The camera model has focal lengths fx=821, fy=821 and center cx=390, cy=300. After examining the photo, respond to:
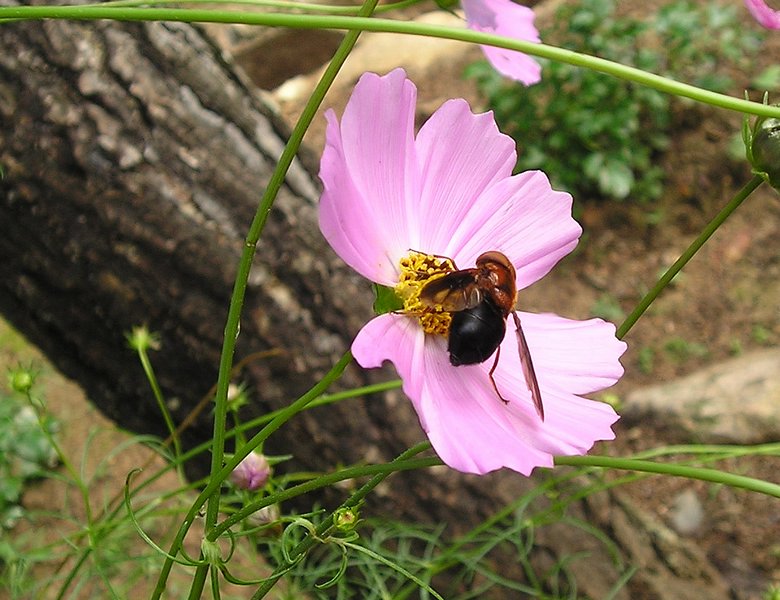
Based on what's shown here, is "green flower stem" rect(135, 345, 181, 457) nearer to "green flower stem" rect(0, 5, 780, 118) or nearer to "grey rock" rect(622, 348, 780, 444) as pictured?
"green flower stem" rect(0, 5, 780, 118)

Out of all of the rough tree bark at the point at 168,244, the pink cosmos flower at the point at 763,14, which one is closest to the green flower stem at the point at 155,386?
the rough tree bark at the point at 168,244

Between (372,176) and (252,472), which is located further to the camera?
(252,472)

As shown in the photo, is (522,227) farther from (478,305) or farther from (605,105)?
(605,105)

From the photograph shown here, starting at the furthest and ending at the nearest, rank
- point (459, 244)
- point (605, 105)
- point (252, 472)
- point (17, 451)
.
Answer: point (605, 105)
point (17, 451)
point (252, 472)
point (459, 244)

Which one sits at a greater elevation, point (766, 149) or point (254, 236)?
point (254, 236)

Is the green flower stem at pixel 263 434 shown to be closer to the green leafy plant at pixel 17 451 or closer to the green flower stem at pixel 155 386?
the green flower stem at pixel 155 386

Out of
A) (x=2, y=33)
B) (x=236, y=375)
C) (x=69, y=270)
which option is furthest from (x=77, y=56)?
(x=236, y=375)

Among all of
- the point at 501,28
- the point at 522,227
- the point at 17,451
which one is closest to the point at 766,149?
the point at 522,227
